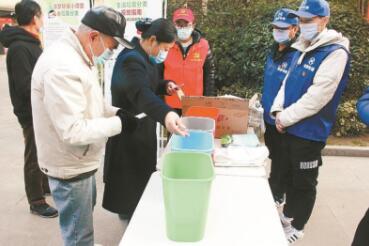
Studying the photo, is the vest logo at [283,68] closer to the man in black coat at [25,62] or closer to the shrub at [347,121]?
the man in black coat at [25,62]

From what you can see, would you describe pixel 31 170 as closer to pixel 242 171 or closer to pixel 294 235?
pixel 242 171

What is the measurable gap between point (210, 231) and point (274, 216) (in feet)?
1.02

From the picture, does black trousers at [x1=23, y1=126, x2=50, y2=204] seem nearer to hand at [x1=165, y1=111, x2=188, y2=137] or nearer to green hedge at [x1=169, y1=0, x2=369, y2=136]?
hand at [x1=165, y1=111, x2=188, y2=137]

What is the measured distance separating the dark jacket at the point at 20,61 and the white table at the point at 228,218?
57.5 inches

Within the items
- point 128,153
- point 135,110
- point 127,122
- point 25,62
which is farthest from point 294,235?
point 25,62

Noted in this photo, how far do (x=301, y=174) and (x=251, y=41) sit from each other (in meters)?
3.02

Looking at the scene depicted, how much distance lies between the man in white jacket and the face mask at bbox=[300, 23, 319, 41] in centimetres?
130

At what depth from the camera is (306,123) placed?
2.42m

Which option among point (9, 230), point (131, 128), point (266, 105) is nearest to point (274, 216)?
point (131, 128)

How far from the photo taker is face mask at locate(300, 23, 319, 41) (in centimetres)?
244

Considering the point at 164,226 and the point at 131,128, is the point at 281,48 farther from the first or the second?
the point at 164,226

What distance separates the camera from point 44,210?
3.03 meters

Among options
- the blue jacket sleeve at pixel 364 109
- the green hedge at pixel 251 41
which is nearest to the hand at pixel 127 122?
the blue jacket sleeve at pixel 364 109

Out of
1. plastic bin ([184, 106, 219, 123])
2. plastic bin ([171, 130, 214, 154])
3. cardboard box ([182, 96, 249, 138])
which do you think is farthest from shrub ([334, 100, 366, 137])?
plastic bin ([171, 130, 214, 154])
